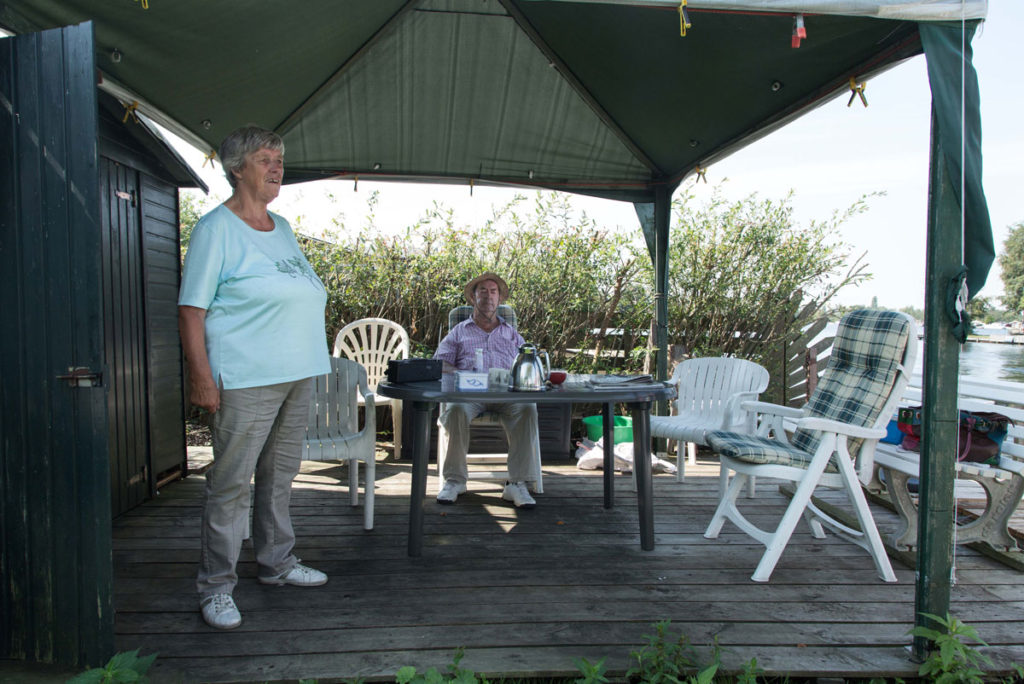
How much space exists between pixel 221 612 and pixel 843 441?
8.66ft

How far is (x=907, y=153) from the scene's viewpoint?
57.0ft

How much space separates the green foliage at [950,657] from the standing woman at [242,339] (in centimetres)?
228

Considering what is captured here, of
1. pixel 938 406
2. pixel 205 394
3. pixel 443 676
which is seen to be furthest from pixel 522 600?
pixel 938 406

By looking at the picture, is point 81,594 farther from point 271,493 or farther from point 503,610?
point 503,610

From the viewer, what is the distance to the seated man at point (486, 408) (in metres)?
3.83

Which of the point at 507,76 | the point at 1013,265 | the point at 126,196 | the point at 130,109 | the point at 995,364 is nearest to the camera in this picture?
the point at 130,109

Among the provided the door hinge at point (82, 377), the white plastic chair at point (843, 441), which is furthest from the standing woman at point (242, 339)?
the white plastic chair at point (843, 441)

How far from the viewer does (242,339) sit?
2.20 meters

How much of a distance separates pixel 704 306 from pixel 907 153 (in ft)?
50.6

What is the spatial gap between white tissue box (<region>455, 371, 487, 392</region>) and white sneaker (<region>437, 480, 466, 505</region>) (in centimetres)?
116

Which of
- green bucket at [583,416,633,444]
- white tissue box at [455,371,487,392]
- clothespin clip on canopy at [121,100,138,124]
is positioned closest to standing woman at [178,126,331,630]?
white tissue box at [455,371,487,392]

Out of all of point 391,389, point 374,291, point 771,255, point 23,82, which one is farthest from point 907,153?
point 23,82

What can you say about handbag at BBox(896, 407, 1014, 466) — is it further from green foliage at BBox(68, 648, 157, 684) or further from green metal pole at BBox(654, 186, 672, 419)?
green foliage at BBox(68, 648, 157, 684)

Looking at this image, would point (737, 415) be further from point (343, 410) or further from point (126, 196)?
point (126, 196)
